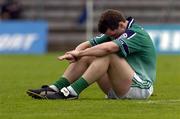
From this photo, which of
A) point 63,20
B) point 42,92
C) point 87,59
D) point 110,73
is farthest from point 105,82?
point 63,20

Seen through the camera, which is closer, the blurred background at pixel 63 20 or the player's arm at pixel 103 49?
the player's arm at pixel 103 49

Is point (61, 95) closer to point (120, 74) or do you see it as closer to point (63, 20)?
point (120, 74)

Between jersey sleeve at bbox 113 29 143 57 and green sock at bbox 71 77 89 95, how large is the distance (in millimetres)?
630

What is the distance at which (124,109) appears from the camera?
379 inches

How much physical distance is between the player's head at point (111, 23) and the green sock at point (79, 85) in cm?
73

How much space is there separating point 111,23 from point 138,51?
61cm

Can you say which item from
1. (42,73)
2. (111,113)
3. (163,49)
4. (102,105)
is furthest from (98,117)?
(163,49)

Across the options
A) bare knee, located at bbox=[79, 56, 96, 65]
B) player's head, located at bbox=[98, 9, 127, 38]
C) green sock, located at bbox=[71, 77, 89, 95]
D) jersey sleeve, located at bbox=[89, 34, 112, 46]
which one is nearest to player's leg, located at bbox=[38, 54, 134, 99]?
green sock, located at bbox=[71, 77, 89, 95]

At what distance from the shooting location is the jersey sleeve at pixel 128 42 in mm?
10303

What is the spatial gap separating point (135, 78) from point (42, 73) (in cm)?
841

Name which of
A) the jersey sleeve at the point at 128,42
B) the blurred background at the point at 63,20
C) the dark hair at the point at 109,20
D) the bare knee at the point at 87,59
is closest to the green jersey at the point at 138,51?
the jersey sleeve at the point at 128,42

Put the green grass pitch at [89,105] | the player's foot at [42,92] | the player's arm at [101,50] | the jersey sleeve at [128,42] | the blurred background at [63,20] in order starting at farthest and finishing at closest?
the blurred background at [63,20] → the player's foot at [42,92] → the jersey sleeve at [128,42] → the player's arm at [101,50] → the green grass pitch at [89,105]

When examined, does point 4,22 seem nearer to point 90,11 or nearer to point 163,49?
point 90,11

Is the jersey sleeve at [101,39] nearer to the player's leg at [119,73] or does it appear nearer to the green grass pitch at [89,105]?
the player's leg at [119,73]
